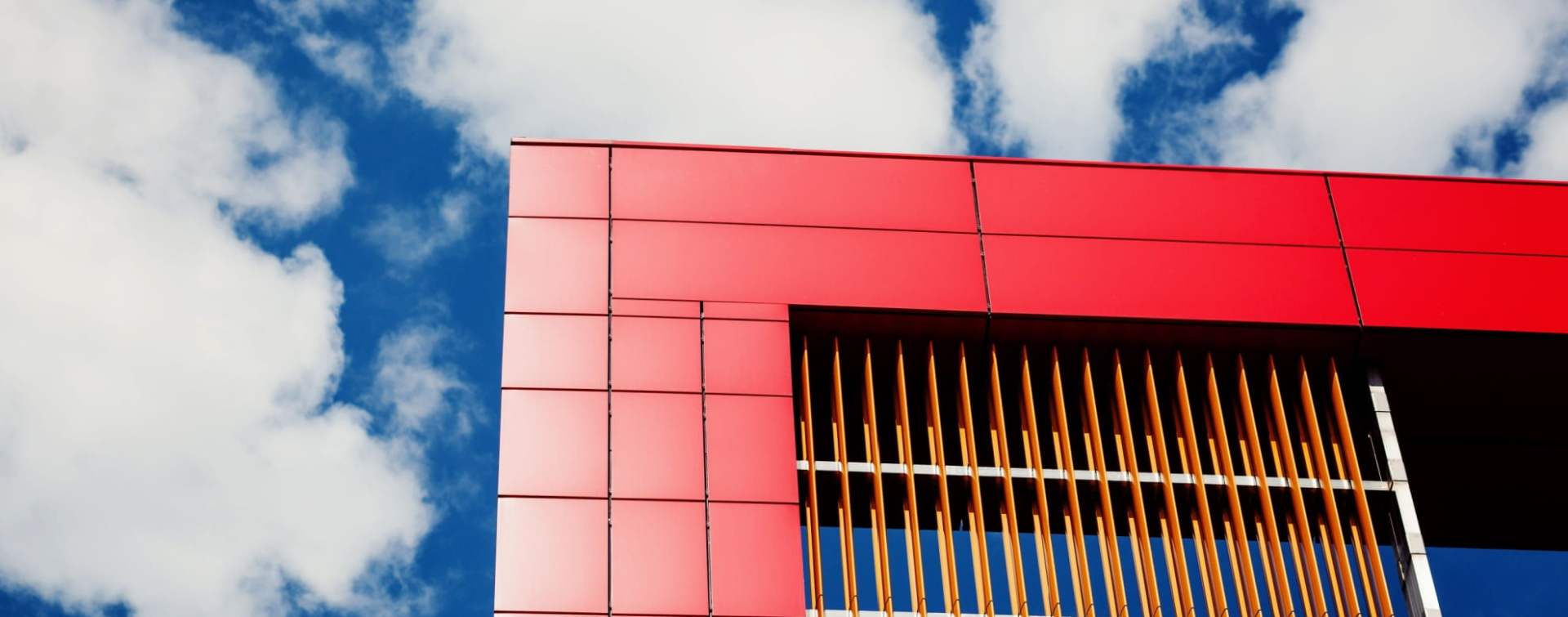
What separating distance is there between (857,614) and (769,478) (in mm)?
1638

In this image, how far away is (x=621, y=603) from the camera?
1894 cm

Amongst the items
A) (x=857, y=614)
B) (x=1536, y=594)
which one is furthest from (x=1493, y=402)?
(x=1536, y=594)

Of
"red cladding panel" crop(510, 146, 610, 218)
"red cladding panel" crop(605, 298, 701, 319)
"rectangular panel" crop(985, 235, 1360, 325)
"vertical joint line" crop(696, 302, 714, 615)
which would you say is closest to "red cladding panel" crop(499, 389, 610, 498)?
"vertical joint line" crop(696, 302, 714, 615)

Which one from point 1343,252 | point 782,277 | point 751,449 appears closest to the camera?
point 751,449

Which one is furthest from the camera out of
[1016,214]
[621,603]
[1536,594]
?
[1536,594]

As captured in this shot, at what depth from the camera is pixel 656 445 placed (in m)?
20.1

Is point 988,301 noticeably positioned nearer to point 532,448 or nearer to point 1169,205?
point 1169,205

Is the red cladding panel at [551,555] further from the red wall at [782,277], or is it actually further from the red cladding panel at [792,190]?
the red cladding panel at [792,190]

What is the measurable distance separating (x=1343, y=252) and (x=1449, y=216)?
4.88 feet

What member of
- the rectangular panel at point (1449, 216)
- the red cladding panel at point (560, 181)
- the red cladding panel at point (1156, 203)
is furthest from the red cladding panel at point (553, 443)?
the rectangular panel at point (1449, 216)

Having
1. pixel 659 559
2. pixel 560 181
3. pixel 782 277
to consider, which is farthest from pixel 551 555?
pixel 560 181

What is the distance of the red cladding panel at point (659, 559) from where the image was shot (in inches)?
748

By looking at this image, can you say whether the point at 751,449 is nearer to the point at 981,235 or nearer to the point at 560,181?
the point at 981,235

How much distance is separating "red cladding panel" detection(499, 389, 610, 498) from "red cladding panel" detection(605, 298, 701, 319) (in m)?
1.12
